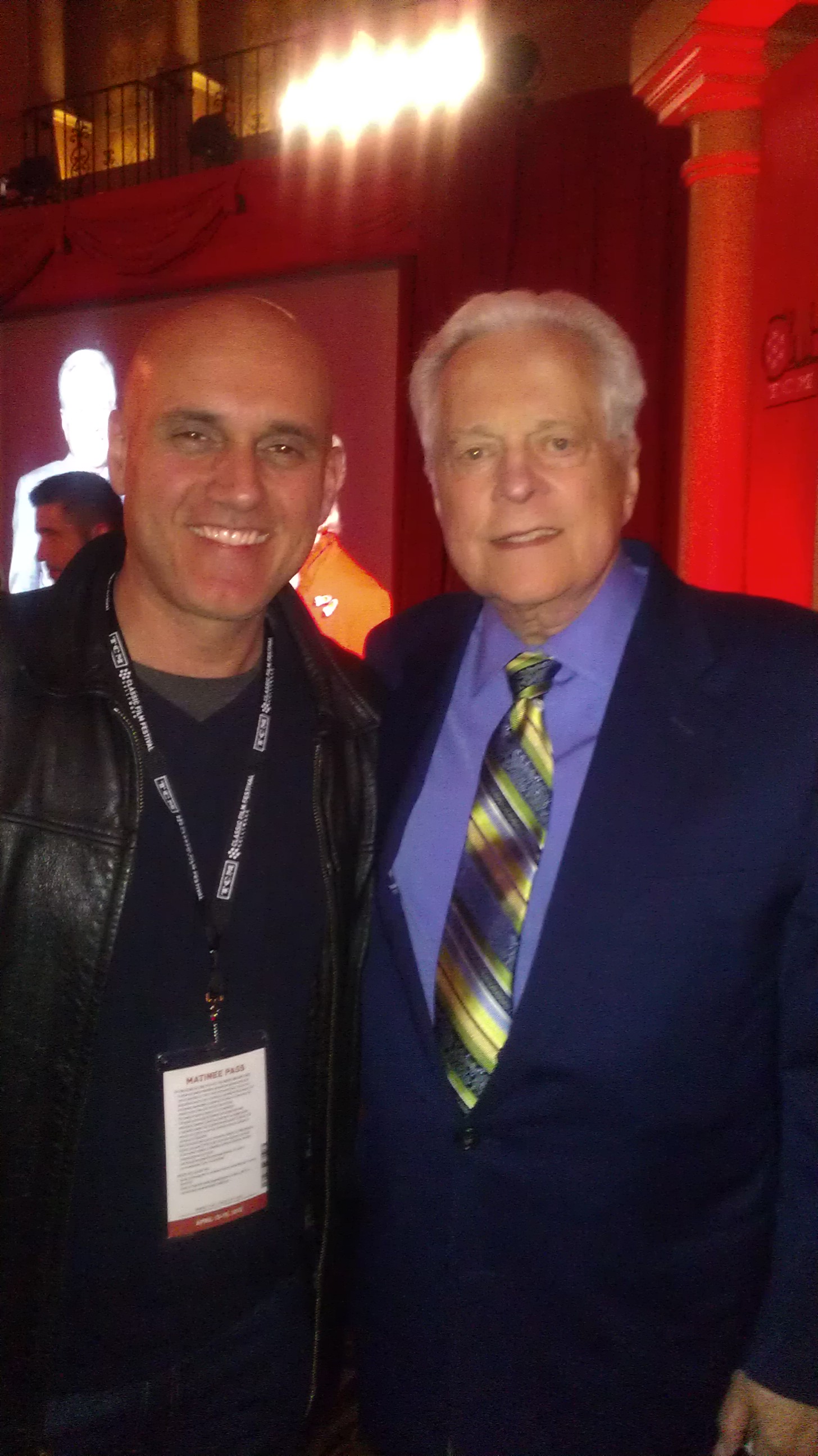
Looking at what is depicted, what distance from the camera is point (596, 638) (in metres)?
1.40

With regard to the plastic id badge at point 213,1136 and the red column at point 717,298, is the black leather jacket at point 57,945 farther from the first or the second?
the red column at point 717,298

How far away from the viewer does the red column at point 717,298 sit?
4.80 m

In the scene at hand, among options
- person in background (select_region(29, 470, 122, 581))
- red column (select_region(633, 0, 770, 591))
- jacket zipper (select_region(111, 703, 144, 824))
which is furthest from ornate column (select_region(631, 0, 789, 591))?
jacket zipper (select_region(111, 703, 144, 824))

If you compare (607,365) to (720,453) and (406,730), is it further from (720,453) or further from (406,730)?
(720,453)

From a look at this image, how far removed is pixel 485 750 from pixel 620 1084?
1.59 ft

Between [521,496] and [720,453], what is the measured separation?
387 cm

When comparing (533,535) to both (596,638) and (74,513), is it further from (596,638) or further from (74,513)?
(74,513)

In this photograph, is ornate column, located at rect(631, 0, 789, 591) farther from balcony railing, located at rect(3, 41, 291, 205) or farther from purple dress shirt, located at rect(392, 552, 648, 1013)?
balcony railing, located at rect(3, 41, 291, 205)

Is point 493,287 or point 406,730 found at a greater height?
point 493,287

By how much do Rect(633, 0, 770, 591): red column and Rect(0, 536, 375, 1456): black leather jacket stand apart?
3.87 m

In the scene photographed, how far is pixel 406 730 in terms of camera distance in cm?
156

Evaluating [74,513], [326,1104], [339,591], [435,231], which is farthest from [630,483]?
[339,591]

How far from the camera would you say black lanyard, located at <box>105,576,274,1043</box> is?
1.32 m

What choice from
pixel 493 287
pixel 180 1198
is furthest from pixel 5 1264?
pixel 493 287
